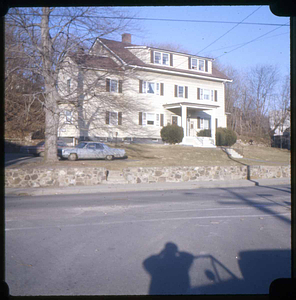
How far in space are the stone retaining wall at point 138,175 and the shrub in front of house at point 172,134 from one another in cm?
1010

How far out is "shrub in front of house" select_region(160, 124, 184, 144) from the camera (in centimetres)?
2981

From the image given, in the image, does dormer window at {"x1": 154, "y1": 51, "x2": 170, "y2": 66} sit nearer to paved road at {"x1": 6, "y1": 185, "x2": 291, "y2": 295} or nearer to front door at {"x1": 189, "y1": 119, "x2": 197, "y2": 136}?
front door at {"x1": 189, "y1": 119, "x2": 197, "y2": 136}

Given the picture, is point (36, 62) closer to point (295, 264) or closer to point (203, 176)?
point (203, 176)

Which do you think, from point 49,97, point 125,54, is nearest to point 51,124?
point 49,97

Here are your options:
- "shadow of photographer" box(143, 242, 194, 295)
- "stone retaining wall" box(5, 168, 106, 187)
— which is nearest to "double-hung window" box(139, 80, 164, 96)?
"stone retaining wall" box(5, 168, 106, 187)

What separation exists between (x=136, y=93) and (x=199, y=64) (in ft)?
33.1

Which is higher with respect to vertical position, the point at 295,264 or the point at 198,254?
the point at 295,264

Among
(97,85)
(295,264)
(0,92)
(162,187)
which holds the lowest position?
(162,187)

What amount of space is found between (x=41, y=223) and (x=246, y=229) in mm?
4877

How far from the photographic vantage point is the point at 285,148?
36125 millimetres

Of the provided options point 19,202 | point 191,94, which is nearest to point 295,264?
point 19,202

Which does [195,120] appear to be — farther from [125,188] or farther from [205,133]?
[125,188]

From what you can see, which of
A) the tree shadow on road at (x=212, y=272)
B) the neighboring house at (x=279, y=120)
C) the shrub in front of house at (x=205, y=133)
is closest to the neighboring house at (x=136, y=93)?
the shrub in front of house at (x=205, y=133)

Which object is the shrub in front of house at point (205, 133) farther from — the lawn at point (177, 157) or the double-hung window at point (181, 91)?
the double-hung window at point (181, 91)
